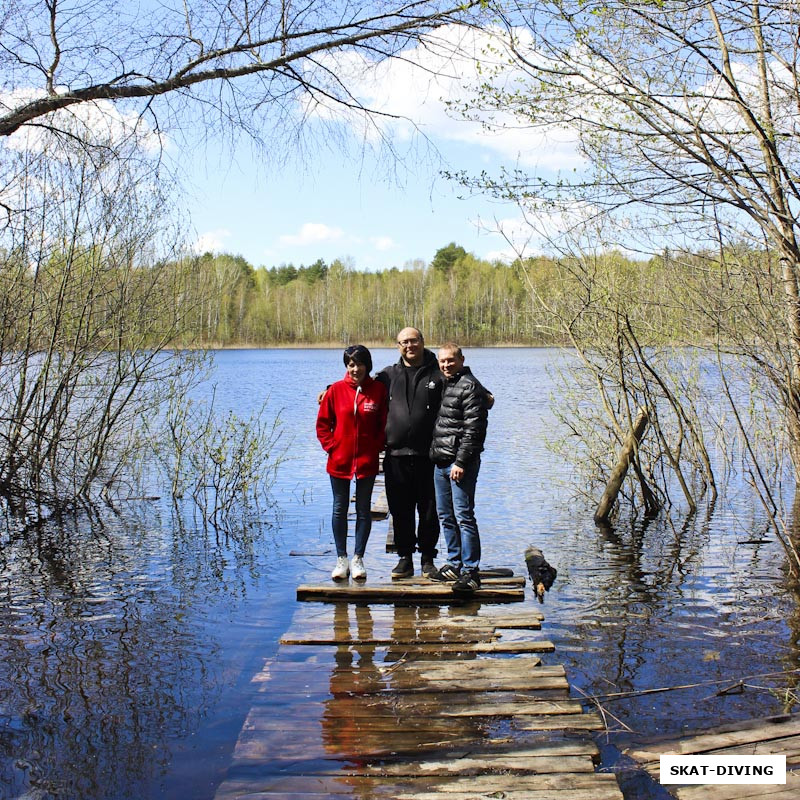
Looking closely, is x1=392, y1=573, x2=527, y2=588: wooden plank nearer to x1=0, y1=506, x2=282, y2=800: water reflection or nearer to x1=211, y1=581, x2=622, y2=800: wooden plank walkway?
x1=211, y1=581, x2=622, y2=800: wooden plank walkway

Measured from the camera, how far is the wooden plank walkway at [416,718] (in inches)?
148

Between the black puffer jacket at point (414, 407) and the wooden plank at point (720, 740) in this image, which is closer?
the wooden plank at point (720, 740)

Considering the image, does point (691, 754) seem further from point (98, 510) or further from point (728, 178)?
point (98, 510)

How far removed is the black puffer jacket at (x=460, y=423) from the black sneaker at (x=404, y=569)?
39.9 inches

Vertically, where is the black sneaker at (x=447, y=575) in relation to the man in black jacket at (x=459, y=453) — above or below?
below

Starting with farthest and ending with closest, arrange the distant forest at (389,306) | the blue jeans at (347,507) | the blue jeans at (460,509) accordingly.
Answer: the distant forest at (389,306), the blue jeans at (347,507), the blue jeans at (460,509)

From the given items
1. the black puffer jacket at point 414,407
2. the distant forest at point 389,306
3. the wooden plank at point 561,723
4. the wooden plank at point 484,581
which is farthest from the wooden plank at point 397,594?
the distant forest at point 389,306

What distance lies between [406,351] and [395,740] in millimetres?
3088

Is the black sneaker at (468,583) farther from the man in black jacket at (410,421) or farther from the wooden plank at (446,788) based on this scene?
the wooden plank at (446,788)

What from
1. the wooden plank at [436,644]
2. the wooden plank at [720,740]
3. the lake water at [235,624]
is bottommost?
the lake water at [235,624]

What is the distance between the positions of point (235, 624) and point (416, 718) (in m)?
3.16

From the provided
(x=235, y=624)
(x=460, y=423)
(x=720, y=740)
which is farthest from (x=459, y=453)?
(x=720, y=740)

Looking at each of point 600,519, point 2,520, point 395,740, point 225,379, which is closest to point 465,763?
point 395,740

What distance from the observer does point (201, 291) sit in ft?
40.3
